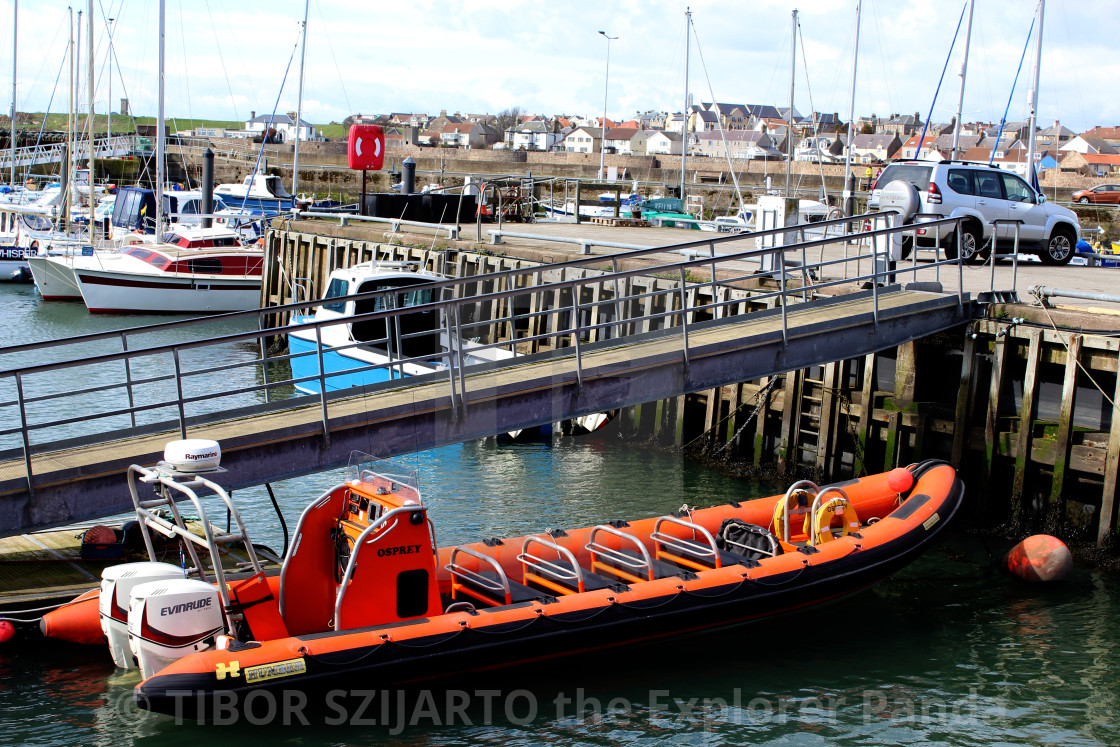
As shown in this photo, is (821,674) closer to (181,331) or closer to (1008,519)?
(1008,519)

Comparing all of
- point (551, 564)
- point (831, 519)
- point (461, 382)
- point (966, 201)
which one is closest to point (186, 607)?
point (461, 382)

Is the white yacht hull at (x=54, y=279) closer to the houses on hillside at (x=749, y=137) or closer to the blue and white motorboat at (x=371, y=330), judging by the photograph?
the blue and white motorboat at (x=371, y=330)

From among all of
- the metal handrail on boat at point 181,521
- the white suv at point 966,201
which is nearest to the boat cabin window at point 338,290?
the white suv at point 966,201

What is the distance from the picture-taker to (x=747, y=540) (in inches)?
412

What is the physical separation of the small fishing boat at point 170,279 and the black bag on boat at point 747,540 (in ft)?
75.9

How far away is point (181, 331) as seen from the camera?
28.7 m

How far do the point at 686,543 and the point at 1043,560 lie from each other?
4.13 metres

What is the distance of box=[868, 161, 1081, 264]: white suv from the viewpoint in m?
16.6

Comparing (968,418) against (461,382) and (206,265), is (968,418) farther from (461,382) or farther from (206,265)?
(206,265)

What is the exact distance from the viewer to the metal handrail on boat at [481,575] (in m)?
8.85

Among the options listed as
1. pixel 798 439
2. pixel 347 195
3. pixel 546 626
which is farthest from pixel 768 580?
pixel 347 195

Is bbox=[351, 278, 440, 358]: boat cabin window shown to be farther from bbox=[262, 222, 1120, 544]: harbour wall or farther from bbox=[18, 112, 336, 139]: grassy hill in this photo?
bbox=[18, 112, 336, 139]: grassy hill

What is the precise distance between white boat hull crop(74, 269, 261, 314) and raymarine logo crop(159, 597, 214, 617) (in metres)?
23.9

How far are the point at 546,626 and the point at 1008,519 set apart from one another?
6.87 m
